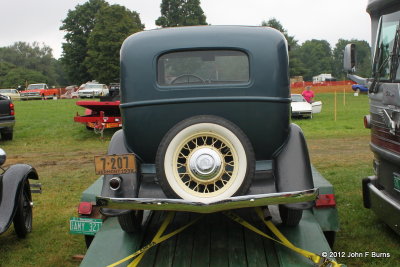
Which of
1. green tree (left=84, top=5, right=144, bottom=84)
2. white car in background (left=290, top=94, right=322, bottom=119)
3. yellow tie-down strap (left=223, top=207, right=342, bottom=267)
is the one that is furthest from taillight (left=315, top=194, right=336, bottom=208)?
green tree (left=84, top=5, right=144, bottom=84)

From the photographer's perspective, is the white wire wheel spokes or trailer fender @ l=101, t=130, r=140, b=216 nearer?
the white wire wheel spokes

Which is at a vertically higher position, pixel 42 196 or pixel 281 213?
pixel 281 213

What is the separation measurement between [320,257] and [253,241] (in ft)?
2.14

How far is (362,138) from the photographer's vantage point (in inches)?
566

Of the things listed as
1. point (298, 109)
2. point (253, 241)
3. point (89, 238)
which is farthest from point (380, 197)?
point (298, 109)

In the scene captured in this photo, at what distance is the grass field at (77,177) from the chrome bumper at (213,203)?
5.34 ft

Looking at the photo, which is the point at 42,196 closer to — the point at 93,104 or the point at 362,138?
the point at 93,104

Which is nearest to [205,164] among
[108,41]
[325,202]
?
[325,202]

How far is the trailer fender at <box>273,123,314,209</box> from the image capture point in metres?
4.04

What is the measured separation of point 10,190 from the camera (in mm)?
5391

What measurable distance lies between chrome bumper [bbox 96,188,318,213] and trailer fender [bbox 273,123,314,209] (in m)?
0.28

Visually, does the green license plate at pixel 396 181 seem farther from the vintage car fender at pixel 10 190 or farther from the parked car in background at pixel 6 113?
the parked car in background at pixel 6 113

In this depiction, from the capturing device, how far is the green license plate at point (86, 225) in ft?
15.9

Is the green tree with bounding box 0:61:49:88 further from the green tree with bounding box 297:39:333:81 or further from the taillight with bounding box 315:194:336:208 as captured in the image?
the taillight with bounding box 315:194:336:208
